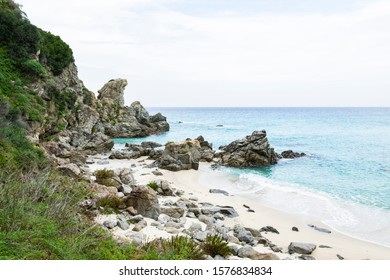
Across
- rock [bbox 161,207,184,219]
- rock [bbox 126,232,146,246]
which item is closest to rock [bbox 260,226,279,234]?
rock [bbox 161,207,184,219]

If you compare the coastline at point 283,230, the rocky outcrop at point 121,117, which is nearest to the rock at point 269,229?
the coastline at point 283,230

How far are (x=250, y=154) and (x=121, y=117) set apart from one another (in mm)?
32880

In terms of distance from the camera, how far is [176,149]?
29.1 meters

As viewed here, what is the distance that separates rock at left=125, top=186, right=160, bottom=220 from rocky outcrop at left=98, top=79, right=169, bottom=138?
138 ft

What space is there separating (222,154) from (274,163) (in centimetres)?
535

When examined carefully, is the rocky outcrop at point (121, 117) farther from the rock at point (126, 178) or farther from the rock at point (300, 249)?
the rock at point (300, 249)

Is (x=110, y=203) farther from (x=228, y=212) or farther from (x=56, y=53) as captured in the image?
(x=56, y=53)

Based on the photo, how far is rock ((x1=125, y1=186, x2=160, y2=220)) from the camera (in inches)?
473

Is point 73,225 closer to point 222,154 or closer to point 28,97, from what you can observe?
point 28,97

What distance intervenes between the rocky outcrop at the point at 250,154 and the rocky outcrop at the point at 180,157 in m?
3.33

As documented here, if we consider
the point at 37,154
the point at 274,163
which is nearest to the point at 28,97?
the point at 37,154

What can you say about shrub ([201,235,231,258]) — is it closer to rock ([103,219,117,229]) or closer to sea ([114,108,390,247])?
rock ([103,219,117,229])

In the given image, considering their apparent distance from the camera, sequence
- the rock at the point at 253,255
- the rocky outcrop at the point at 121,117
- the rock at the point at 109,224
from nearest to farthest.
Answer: the rock at the point at 253,255, the rock at the point at 109,224, the rocky outcrop at the point at 121,117

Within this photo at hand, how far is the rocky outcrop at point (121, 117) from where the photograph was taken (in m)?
53.9
